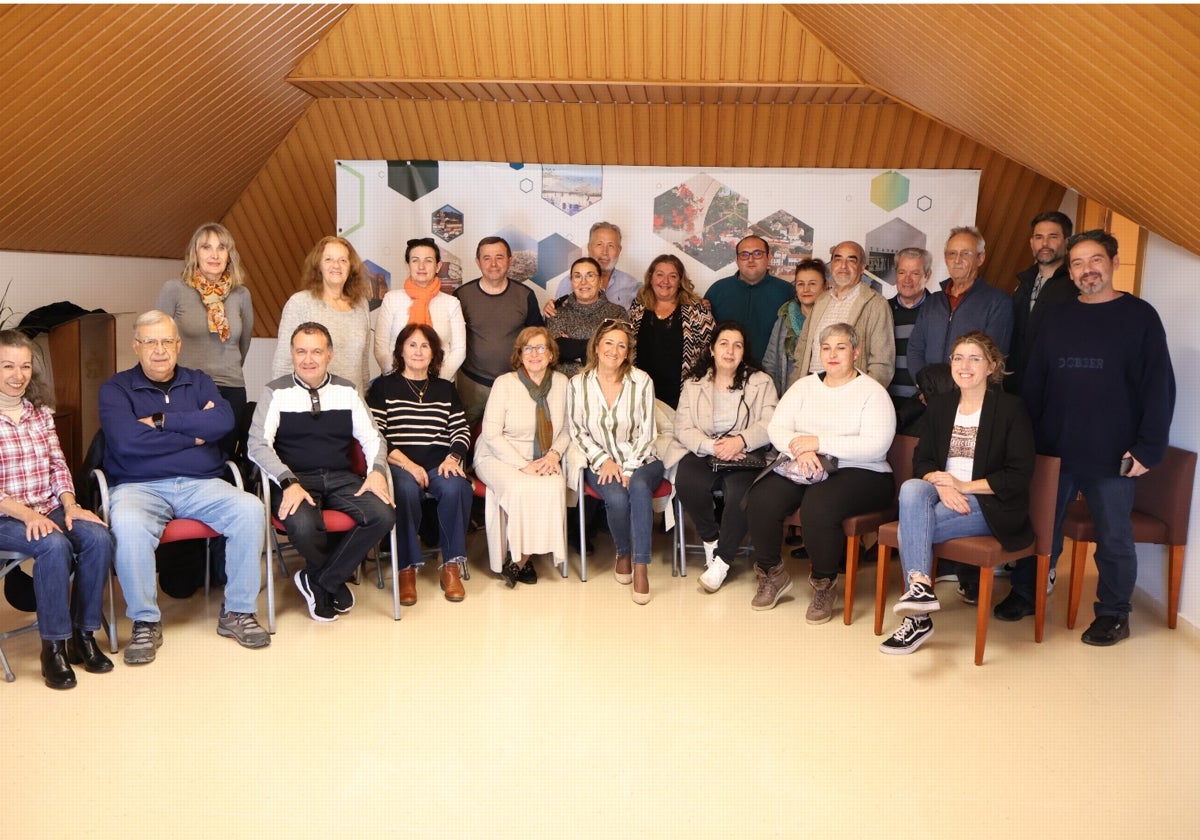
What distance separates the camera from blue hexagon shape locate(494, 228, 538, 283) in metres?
5.87

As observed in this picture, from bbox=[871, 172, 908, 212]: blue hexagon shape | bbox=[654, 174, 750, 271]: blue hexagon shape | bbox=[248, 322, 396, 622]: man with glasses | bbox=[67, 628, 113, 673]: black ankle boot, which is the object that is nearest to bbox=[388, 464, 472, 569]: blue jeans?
bbox=[248, 322, 396, 622]: man with glasses

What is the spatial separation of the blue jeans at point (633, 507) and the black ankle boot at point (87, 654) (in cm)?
199

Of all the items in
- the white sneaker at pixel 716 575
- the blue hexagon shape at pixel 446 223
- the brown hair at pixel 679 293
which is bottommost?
the white sneaker at pixel 716 575

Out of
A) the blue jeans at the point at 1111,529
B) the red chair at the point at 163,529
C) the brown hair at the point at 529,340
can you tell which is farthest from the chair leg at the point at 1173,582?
the red chair at the point at 163,529

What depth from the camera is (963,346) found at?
3.69 metres

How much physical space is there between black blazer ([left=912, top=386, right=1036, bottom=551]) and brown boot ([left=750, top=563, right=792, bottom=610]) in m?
0.72

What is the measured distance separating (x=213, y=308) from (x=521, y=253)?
2144mm

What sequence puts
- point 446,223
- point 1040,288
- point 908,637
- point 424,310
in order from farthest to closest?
point 446,223
point 424,310
point 1040,288
point 908,637

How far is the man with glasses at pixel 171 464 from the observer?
3.59m

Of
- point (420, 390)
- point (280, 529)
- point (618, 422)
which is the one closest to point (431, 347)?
point (420, 390)

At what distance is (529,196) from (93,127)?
90.1 inches

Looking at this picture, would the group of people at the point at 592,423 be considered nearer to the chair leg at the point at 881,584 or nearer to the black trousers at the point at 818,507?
the black trousers at the point at 818,507

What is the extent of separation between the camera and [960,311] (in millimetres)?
4301

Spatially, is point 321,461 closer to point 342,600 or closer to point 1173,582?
point 342,600
